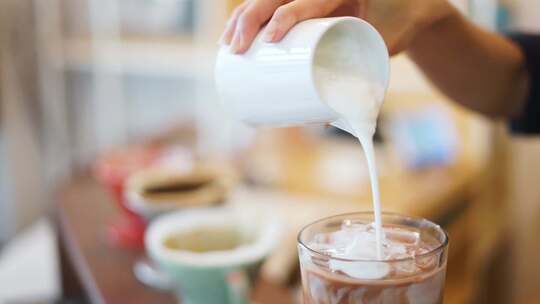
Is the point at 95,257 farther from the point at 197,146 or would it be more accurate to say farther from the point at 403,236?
the point at 197,146

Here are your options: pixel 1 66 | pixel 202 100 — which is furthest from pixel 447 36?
pixel 1 66

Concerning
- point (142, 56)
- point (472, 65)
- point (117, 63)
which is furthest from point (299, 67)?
point (117, 63)

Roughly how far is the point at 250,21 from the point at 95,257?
53 cm

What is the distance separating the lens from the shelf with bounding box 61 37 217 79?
226 centimetres

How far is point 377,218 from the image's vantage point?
520 mm

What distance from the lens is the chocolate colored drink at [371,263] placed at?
1.60ft

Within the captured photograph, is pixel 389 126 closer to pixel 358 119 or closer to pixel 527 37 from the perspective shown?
pixel 527 37

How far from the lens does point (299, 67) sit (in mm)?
531

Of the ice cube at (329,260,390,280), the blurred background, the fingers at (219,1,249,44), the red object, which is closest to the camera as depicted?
the ice cube at (329,260,390,280)

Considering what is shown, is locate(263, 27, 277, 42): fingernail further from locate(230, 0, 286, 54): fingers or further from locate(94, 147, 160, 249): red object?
locate(94, 147, 160, 249): red object

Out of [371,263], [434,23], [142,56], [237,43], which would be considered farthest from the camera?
[142,56]

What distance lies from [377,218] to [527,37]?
647 mm

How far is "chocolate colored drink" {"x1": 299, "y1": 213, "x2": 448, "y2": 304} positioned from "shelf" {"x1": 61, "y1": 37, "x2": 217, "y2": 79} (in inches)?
64.6

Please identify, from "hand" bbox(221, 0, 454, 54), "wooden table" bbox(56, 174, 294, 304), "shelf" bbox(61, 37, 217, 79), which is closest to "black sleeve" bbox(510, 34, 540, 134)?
"hand" bbox(221, 0, 454, 54)
